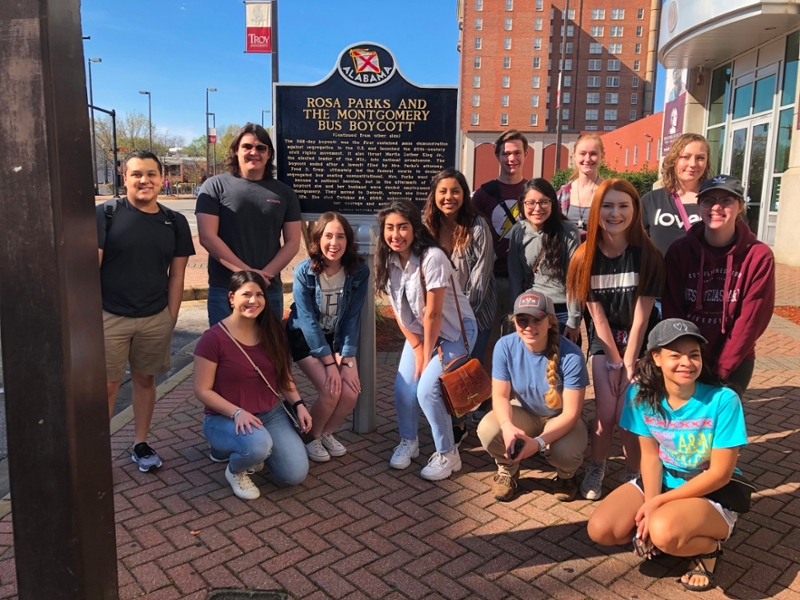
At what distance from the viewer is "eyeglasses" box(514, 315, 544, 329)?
3506mm

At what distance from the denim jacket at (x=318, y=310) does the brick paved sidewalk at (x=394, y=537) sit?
78 centimetres

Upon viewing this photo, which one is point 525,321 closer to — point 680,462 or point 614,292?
point 614,292

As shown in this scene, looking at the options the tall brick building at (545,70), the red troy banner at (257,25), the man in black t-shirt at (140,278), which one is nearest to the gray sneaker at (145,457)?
the man in black t-shirt at (140,278)

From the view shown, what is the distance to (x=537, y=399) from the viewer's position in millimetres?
3689

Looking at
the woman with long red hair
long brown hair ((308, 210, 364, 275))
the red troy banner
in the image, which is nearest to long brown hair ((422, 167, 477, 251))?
long brown hair ((308, 210, 364, 275))

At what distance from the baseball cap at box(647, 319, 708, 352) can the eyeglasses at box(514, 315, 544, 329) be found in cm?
65

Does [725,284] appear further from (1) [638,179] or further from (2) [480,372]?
(1) [638,179]

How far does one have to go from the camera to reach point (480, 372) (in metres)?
3.97

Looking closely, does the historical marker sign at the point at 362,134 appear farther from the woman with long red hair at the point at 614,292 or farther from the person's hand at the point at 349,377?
the woman with long red hair at the point at 614,292

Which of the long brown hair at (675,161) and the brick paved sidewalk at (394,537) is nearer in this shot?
the brick paved sidewalk at (394,537)

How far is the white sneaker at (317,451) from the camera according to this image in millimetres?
4199

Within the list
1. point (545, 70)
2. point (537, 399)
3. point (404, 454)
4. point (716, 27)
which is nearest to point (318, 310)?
point (404, 454)

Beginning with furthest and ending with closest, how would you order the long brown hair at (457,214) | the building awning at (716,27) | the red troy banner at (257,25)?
the building awning at (716,27), the red troy banner at (257,25), the long brown hair at (457,214)

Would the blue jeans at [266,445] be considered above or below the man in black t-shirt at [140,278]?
below
